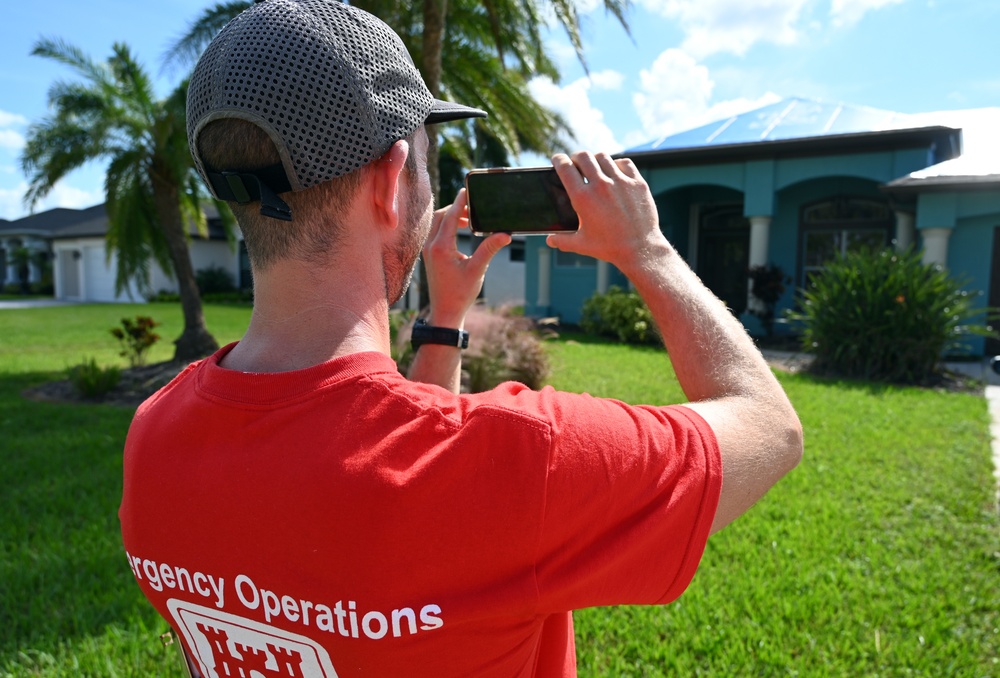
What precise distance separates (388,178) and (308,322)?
0.26m

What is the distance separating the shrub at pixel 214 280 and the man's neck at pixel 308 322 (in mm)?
33429

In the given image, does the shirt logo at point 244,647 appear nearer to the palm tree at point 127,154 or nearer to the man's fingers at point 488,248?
the man's fingers at point 488,248

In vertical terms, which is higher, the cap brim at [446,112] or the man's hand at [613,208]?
the cap brim at [446,112]

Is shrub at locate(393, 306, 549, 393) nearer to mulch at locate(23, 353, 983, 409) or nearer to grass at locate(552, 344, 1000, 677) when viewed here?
Result: mulch at locate(23, 353, 983, 409)

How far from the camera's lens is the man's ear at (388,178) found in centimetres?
114

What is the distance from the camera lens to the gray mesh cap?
1048 mm

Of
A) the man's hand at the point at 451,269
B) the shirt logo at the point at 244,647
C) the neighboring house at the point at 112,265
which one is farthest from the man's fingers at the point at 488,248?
the neighboring house at the point at 112,265

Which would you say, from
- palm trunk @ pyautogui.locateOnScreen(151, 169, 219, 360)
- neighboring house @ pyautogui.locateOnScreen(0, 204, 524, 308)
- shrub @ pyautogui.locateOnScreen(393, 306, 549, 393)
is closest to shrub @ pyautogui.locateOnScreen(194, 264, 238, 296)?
neighboring house @ pyautogui.locateOnScreen(0, 204, 524, 308)

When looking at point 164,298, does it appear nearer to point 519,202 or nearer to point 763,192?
point 763,192

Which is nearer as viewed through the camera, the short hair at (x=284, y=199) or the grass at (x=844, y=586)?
the short hair at (x=284, y=199)

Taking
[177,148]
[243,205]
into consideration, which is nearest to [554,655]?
[243,205]

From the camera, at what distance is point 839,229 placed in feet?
53.1

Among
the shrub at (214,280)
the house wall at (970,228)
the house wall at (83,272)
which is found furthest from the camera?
the house wall at (83,272)

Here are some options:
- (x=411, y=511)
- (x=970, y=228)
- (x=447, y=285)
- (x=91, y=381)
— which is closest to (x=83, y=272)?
(x=91, y=381)
